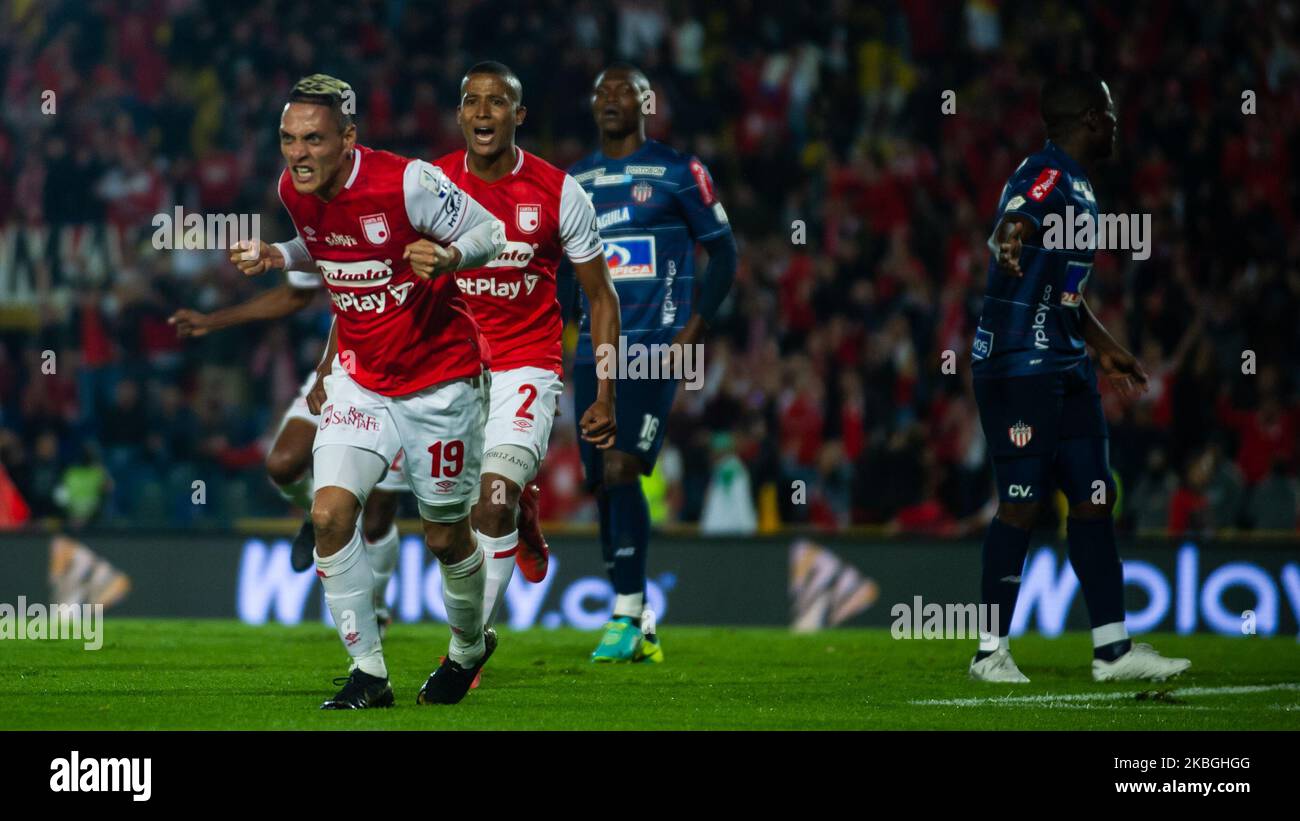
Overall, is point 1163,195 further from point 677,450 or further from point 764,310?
point 677,450

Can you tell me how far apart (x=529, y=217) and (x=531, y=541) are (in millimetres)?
1508

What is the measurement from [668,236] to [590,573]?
3755mm

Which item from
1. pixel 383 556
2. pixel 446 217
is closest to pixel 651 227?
pixel 383 556

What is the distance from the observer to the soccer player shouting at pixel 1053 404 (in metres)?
7.86

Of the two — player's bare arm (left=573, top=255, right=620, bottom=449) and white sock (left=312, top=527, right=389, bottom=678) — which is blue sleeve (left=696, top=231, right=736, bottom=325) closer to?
player's bare arm (left=573, top=255, right=620, bottom=449)

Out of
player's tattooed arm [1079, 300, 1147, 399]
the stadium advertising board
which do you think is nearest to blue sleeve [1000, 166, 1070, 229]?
player's tattooed arm [1079, 300, 1147, 399]

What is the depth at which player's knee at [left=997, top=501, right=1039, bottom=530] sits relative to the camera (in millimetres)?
7871

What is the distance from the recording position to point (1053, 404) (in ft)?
25.8

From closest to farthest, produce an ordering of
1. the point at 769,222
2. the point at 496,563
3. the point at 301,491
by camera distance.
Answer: the point at 496,563
the point at 301,491
the point at 769,222

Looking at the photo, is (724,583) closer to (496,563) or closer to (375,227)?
(496,563)

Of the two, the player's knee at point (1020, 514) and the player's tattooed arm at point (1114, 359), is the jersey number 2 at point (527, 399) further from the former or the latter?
the player's tattooed arm at point (1114, 359)

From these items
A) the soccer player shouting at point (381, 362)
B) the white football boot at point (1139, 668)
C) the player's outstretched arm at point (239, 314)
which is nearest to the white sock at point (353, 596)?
the soccer player shouting at point (381, 362)

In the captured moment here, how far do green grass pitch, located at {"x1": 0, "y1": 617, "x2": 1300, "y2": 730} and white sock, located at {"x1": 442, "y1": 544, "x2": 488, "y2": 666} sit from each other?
21 cm

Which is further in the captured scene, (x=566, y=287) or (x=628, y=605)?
(x=566, y=287)
